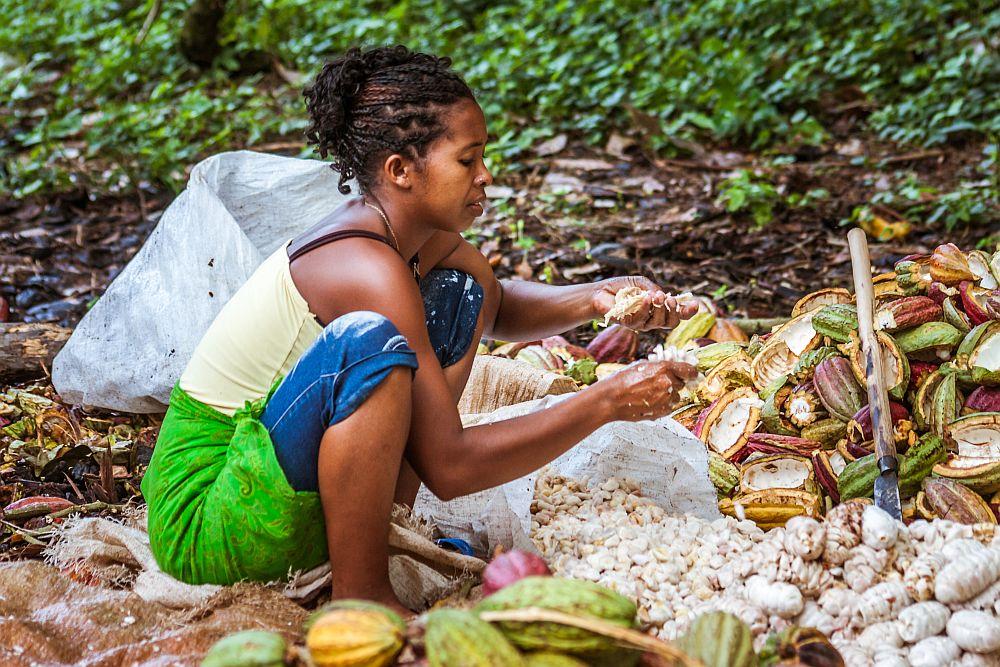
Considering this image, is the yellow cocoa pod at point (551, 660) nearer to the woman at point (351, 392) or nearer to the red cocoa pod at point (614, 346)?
the woman at point (351, 392)

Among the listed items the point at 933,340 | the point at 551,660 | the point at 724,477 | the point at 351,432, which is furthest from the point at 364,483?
the point at 933,340

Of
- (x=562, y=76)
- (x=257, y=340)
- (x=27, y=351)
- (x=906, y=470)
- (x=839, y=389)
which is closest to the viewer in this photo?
(x=257, y=340)

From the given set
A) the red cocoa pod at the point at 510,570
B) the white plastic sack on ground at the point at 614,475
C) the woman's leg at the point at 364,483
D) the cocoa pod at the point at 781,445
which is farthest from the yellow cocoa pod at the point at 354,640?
the cocoa pod at the point at 781,445

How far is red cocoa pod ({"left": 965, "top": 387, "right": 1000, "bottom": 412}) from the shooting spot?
2.45m

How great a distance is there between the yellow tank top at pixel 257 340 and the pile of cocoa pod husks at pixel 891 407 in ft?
3.82

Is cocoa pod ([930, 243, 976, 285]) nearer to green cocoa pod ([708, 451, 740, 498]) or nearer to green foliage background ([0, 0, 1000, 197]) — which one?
green cocoa pod ([708, 451, 740, 498])

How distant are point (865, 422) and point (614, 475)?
65 centimetres

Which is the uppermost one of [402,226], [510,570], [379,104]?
[379,104]

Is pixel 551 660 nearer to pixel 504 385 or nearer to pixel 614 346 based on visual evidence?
pixel 504 385

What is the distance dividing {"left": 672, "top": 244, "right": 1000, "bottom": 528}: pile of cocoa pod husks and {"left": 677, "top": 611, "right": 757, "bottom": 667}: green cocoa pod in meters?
0.98

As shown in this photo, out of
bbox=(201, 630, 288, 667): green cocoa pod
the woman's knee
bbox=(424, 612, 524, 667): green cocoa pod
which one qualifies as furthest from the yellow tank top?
bbox=(424, 612, 524, 667): green cocoa pod

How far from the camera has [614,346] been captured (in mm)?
3512

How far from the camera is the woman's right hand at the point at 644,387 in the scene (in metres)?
1.96

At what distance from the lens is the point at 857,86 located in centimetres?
625
